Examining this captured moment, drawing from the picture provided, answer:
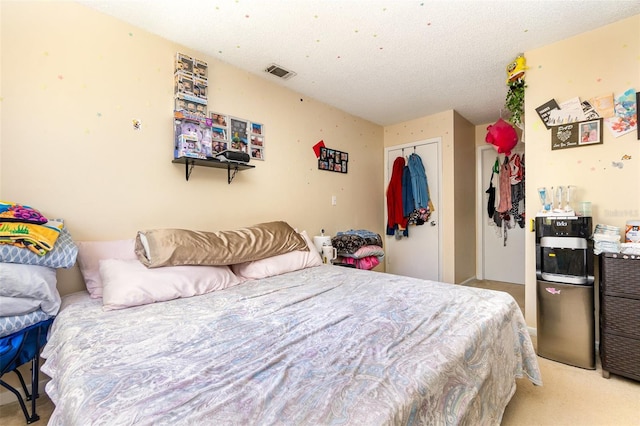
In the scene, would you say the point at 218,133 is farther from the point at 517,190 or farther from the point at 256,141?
the point at 517,190

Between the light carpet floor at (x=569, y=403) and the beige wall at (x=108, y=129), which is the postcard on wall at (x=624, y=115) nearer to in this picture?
the light carpet floor at (x=569, y=403)

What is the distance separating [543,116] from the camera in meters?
2.34

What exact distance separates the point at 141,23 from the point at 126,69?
341 mm

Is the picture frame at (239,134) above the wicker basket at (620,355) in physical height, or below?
above

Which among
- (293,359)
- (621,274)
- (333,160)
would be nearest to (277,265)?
(293,359)

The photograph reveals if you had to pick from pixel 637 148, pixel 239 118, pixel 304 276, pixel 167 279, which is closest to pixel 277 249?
pixel 304 276

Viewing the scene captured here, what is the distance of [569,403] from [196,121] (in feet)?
9.88

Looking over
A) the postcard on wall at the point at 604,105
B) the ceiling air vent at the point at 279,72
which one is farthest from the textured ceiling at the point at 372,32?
the postcard on wall at the point at 604,105

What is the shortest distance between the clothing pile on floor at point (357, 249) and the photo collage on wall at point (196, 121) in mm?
1479

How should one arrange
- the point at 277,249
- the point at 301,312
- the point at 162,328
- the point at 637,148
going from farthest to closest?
1. the point at 277,249
2. the point at 637,148
3. the point at 301,312
4. the point at 162,328

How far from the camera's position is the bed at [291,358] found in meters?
0.71

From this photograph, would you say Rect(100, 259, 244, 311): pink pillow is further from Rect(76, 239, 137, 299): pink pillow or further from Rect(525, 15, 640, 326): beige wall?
Rect(525, 15, 640, 326): beige wall

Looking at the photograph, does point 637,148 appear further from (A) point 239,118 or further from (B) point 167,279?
(B) point 167,279

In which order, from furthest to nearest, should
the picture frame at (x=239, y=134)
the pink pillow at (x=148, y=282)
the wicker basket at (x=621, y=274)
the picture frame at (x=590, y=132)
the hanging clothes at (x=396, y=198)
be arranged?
1. the hanging clothes at (x=396, y=198)
2. the picture frame at (x=239, y=134)
3. the picture frame at (x=590, y=132)
4. the wicker basket at (x=621, y=274)
5. the pink pillow at (x=148, y=282)
